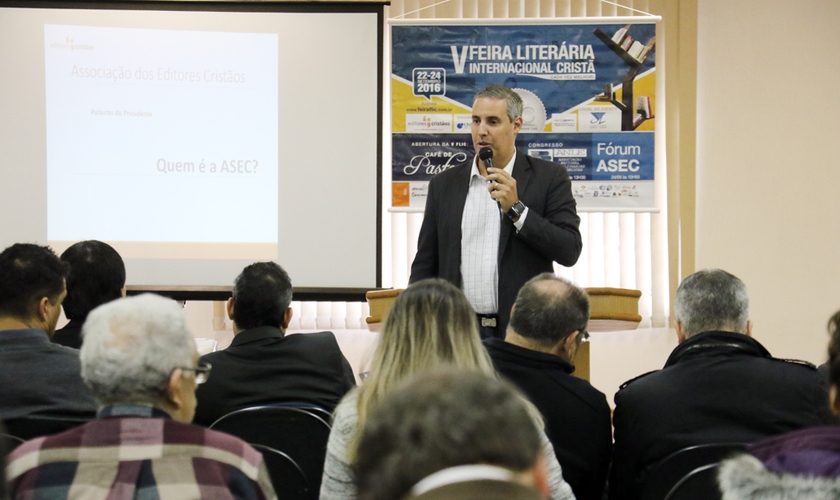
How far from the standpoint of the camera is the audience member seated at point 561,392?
6.26 feet

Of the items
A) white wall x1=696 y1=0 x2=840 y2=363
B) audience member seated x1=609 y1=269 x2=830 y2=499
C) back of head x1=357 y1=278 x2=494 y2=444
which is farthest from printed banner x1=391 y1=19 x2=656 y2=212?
back of head x1=357 y1=278 x2=494 y2=444

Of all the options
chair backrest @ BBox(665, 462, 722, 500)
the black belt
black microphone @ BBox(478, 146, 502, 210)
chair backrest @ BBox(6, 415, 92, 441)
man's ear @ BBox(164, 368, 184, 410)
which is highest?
black microphone @ BBox(478, 146, 502, 210)

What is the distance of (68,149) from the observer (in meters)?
3.92

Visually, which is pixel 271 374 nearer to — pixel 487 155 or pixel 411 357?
pixel 411 357

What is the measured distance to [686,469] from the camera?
1.75 metres

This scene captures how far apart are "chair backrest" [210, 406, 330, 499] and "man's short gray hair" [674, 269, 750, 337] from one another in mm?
1060

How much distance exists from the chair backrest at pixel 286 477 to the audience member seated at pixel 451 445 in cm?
131

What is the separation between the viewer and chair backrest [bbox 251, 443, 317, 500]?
192 cm

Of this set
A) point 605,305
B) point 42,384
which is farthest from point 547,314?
point 42,384

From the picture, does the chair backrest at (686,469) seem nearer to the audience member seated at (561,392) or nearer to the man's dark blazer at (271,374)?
the audience member seated at (561,392)

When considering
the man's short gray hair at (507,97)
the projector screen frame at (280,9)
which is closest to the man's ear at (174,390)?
the man's short gray hair at (507,97)

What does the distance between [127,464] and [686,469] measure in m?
1.15

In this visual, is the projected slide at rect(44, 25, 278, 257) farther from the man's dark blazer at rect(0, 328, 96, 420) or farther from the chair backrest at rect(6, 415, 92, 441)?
the chair backrest at rect(6, 415, 92, 441)

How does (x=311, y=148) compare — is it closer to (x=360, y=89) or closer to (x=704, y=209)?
(x=360, y=89)
